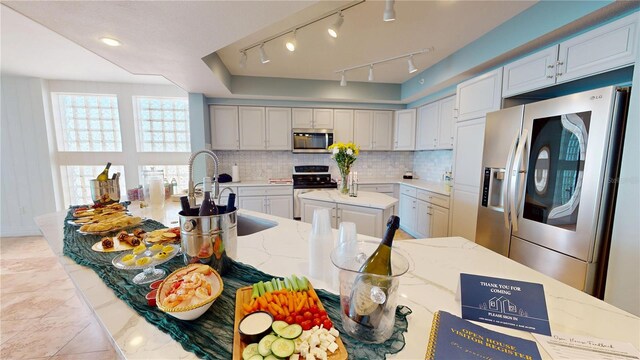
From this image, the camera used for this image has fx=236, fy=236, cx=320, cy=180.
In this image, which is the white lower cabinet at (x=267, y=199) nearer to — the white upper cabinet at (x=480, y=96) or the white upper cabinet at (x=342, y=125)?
the white upper cabinet at (x=342, y=125)

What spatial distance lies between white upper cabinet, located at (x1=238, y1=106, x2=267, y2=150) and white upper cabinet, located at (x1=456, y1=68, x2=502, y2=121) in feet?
10.0

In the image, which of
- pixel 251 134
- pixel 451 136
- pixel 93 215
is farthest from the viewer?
pixel 251 134

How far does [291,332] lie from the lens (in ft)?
1.94

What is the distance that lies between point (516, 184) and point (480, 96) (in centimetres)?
115

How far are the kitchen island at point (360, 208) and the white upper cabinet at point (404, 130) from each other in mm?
2061

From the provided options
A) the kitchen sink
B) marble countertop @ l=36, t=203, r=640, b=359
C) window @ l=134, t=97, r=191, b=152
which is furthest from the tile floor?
window @ l=134, t=97, r=191, b=152

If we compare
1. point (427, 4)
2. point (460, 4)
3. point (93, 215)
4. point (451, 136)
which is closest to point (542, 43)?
point (460, 4)

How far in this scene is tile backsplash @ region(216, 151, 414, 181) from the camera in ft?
14.8

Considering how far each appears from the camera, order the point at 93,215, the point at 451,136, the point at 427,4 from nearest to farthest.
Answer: the point at 93,215, the point at 427,4, the point at 451,136

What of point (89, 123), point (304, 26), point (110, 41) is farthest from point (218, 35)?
point (89, 123)

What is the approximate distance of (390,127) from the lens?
4.58 metres

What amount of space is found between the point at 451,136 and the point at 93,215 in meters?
4.07

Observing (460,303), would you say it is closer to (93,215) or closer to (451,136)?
(93,215)

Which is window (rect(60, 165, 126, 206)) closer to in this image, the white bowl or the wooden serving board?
the white bowl
